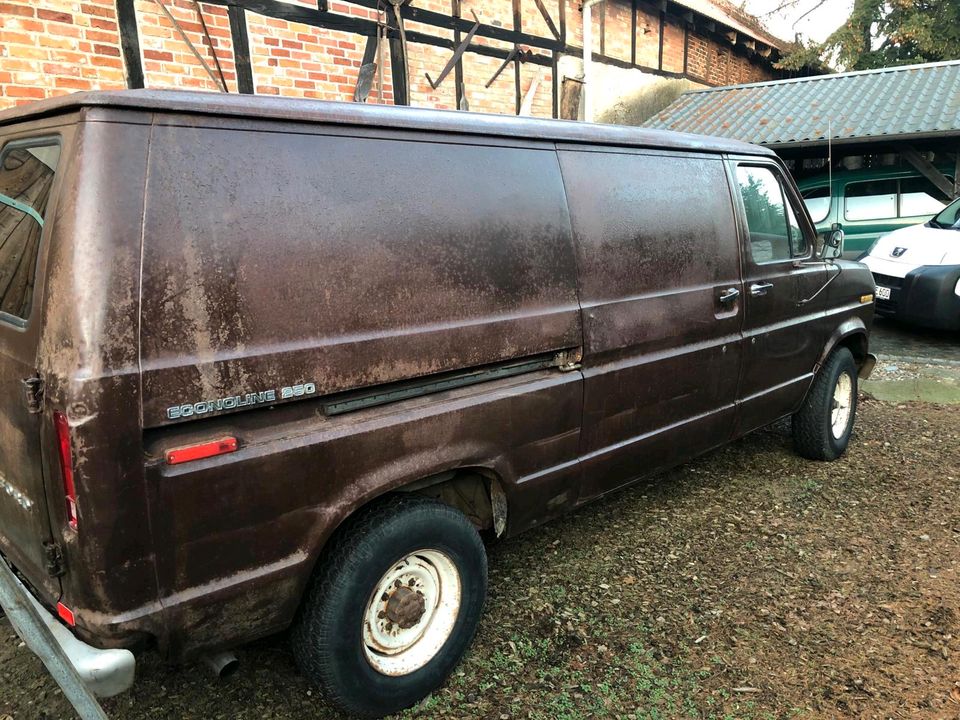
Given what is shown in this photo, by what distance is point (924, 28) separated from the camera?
16562mm

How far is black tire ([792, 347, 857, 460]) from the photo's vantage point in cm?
435

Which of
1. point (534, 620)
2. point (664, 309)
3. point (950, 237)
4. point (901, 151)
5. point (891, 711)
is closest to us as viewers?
point (891, 711)

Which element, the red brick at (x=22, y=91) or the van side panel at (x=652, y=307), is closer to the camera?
the van side panel at (x=652, y=307)

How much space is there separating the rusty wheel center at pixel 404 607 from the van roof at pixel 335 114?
155 centimetres

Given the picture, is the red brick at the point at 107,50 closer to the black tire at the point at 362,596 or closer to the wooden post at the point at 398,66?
the wooden post at the point at 398,66

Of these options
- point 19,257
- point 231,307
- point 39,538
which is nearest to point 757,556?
point 231,307

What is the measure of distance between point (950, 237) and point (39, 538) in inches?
356

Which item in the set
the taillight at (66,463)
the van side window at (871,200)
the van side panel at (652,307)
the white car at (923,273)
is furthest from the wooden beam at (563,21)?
the taillight at (66,463)

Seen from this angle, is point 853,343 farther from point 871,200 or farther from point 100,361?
point 871,200

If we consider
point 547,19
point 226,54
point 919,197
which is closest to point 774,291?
point 226,54

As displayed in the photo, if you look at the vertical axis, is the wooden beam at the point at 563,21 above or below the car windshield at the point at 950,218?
above

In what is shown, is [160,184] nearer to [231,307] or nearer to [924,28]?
[231,307]

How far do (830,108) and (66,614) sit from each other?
1301 cm

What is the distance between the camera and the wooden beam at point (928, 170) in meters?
9.95
